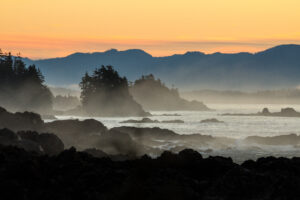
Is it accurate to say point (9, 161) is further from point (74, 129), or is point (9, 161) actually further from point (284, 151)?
point (284, 151)

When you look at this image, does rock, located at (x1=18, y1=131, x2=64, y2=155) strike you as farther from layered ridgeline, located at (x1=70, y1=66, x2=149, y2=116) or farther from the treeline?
layered ridgeline, located at (x1=70, y1=66, x2=149, y2=116)

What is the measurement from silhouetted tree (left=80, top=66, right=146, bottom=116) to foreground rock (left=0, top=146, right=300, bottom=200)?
446 feet

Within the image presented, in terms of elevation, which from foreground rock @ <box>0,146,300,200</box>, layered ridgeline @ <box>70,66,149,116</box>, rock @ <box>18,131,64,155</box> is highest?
foreground rock @ <box>0,146,300,200</box>

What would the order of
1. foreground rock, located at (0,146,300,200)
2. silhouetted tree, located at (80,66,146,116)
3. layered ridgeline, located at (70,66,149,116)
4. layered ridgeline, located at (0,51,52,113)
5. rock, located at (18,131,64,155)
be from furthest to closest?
silhouetted tree, located at (80,66,146,116) < layered ridgeline, located at (70,66,149,116) < layered ridgeline, located at (0,51,52,113) < rock, located at (18,131,64,155) < foreground rock, located at (0,146,300,200)

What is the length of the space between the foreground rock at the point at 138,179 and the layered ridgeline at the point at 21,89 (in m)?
130

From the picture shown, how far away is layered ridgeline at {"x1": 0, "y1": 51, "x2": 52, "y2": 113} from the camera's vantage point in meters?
149

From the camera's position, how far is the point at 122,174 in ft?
61.5

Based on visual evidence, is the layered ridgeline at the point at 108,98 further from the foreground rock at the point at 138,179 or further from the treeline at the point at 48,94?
the foreground rock at the point at 138,179

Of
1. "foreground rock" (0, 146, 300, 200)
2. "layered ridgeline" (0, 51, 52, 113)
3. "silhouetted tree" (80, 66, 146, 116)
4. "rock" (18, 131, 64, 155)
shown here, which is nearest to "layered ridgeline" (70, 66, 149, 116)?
"silhouetted tree" (80, 66, 146, 116)

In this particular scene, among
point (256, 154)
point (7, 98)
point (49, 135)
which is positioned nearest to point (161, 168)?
point (49, 135)

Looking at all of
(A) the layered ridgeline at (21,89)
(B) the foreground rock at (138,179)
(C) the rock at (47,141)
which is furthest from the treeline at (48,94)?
(B) the foreground rock at (138,179)

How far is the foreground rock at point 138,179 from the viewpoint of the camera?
16500 millimetres

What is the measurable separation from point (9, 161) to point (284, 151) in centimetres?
4584

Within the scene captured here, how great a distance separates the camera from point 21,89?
15350 cm
